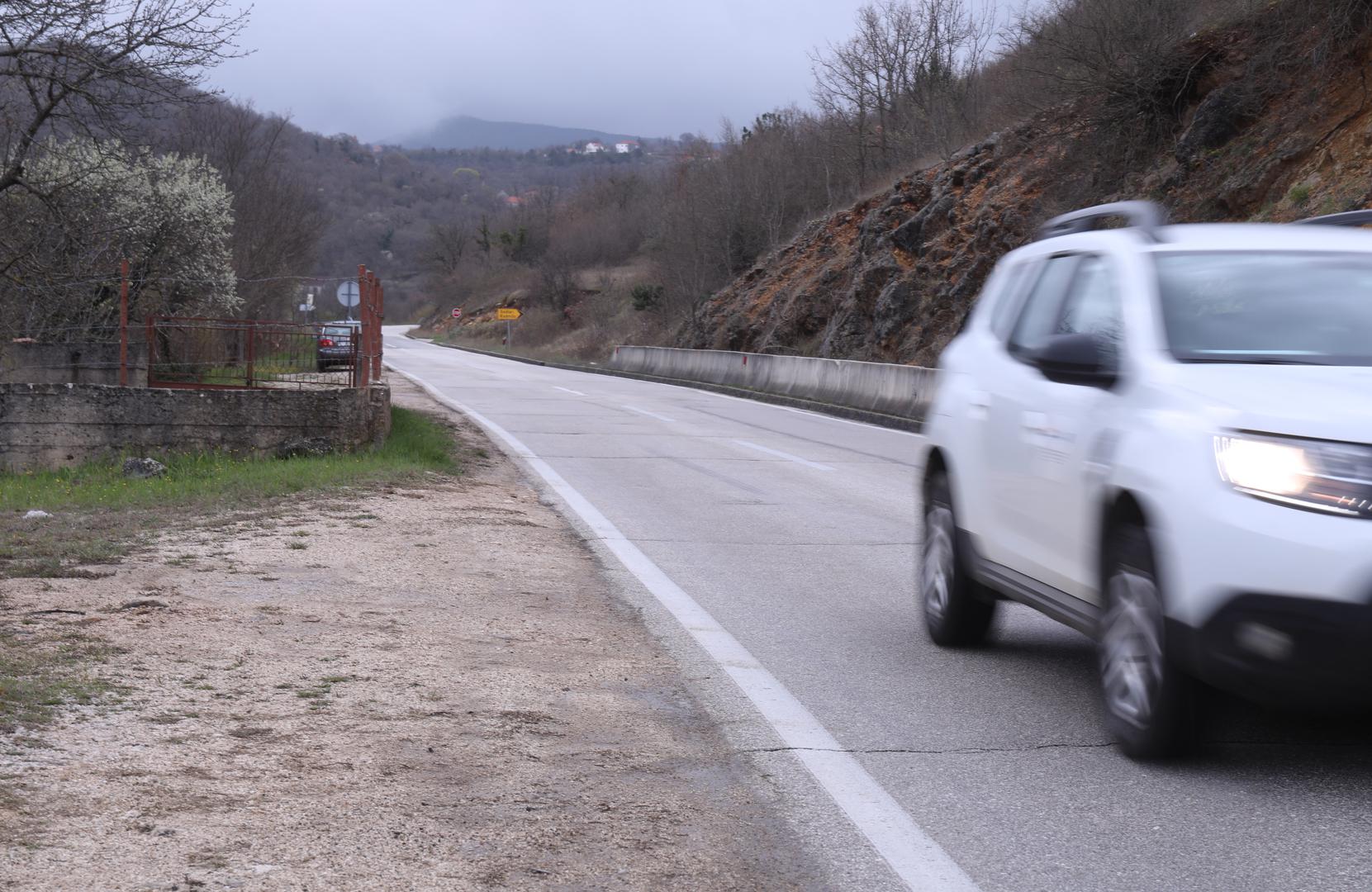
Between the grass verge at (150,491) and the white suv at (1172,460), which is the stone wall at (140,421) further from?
the white suv at (1172,460)

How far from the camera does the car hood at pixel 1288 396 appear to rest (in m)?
4.06

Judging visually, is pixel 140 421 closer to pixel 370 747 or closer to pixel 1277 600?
pixel 370 747

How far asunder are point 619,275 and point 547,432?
238ft

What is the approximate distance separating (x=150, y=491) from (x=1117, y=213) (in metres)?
8.88

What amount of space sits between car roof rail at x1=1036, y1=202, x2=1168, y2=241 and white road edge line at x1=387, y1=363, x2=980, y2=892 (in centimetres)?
235

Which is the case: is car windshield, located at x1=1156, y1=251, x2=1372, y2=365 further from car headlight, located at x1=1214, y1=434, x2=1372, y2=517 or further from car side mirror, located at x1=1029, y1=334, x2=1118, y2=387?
car headlight, located at x1=1214, y1=434, x2=1372, y2=517

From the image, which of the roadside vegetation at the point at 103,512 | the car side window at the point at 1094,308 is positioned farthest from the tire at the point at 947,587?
the roadside vegetation at the point at 103,512

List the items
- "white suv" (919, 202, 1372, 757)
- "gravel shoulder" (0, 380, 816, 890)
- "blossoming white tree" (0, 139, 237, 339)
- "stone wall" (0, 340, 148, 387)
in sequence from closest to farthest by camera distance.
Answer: "gravel shoulder" (0, 380, 816, 890)
"white suv" (919, 202, 1372, 757)
"blossoming white tree" (0, 139, 237, 339)
"stone wall" (0, 340, 148, 387)

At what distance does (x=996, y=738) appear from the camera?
16.7 ft

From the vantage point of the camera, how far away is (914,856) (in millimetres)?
3879

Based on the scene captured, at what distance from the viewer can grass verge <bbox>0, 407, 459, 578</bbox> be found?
833 centimetres

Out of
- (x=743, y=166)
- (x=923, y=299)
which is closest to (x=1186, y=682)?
(x=923, y=299)

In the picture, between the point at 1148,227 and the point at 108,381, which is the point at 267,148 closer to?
the point at 108,381

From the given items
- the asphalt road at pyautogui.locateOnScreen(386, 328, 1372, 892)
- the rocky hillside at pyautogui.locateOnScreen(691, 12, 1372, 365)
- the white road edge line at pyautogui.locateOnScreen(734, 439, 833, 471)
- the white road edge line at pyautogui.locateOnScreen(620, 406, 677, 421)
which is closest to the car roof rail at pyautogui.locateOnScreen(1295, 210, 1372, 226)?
the asphalt road at pyautogui.locateOnScreen(386, 328, 1372, 892)
